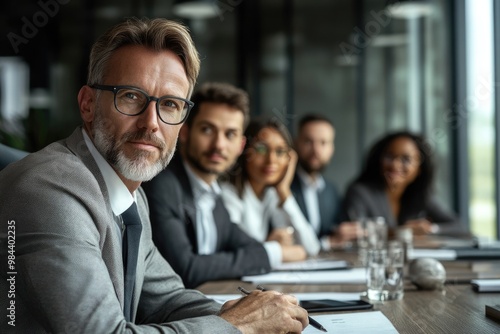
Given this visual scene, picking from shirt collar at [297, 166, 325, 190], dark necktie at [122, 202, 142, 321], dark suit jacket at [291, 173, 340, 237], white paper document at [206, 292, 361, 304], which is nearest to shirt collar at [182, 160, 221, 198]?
white paper document at [206, 292, 361, 304]

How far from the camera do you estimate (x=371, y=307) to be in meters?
1.88

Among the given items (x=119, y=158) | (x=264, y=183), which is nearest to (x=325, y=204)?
(x=264, y=183)

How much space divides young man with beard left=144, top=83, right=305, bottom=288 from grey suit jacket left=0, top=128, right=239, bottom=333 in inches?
41.5

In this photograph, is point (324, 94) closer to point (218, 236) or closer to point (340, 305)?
point (218, 236)

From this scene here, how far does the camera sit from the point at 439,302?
6.50ft

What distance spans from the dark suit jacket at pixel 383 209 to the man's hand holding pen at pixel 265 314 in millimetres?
3296

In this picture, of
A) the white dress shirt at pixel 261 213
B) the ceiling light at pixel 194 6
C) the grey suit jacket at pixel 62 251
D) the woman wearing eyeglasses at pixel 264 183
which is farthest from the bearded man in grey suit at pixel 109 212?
the ceiling light at pixel 194 6

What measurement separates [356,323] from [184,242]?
1.17 metres

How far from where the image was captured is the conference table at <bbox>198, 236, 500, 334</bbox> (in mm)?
1640

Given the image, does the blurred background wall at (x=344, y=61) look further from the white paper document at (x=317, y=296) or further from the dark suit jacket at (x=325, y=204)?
the white paper document at (x=317, y=296)

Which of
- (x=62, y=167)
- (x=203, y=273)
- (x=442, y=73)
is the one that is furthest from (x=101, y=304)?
(x=442, y=73)

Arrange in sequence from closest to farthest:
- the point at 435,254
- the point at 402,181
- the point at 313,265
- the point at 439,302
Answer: the point at 439,302 → the point at 313,265 → the point at 435,254 → the point at 402,181

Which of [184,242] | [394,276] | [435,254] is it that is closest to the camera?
[394,276]

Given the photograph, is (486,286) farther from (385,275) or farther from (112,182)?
(112,182)
